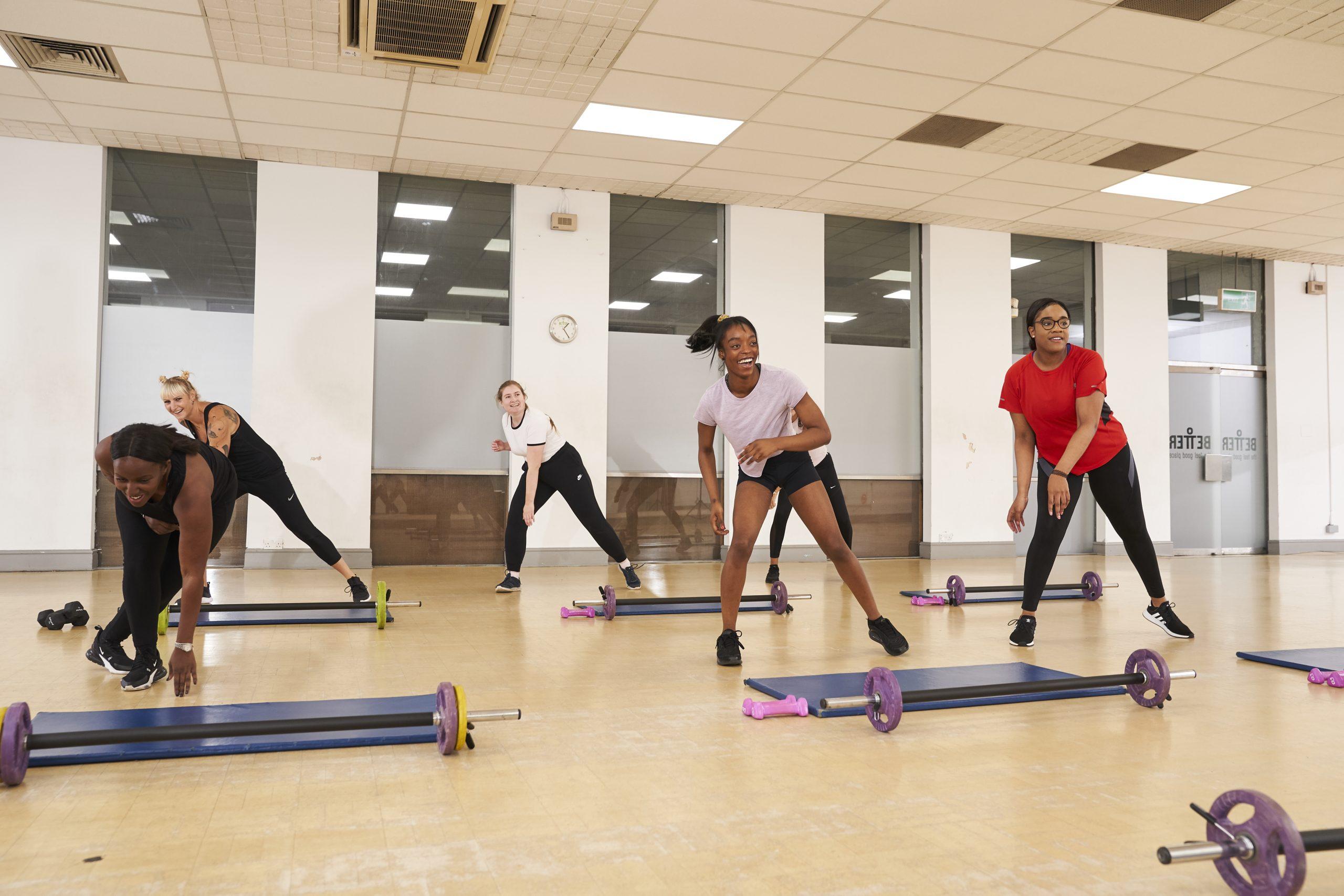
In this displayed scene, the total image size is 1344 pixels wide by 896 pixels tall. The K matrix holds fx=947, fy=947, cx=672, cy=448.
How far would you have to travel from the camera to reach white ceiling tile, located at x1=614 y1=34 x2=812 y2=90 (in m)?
5.23

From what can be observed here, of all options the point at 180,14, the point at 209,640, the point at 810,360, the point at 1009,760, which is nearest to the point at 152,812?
the point at 1009,760

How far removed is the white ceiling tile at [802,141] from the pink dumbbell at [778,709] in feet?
15.5

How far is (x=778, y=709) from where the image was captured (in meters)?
2.65

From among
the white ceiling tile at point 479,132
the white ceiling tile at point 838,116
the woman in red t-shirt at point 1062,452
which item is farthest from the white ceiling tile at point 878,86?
the woman in red t-shirt at point 1062,452

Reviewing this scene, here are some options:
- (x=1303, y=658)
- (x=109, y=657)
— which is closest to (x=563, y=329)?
(x=109, y=657)

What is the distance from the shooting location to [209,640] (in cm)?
389

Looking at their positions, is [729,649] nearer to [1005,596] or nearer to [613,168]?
[1005,596]

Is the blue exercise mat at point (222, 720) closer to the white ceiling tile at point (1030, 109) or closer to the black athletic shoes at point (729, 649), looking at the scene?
the black athletic shoes at point (729, 649)

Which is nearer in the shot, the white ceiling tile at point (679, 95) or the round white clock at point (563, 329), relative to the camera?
the white ceiling tile at point (679, 95)

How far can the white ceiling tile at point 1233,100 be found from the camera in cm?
572

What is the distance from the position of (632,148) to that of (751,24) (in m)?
1.96

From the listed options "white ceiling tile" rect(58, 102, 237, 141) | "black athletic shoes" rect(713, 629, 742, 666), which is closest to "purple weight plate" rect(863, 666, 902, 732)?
"black athletic shoes" rect(713, 629, 742, 666)

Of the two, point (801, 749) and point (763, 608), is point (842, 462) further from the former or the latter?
point (801, 749)

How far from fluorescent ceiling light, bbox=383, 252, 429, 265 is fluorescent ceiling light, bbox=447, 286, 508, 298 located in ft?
1.05
